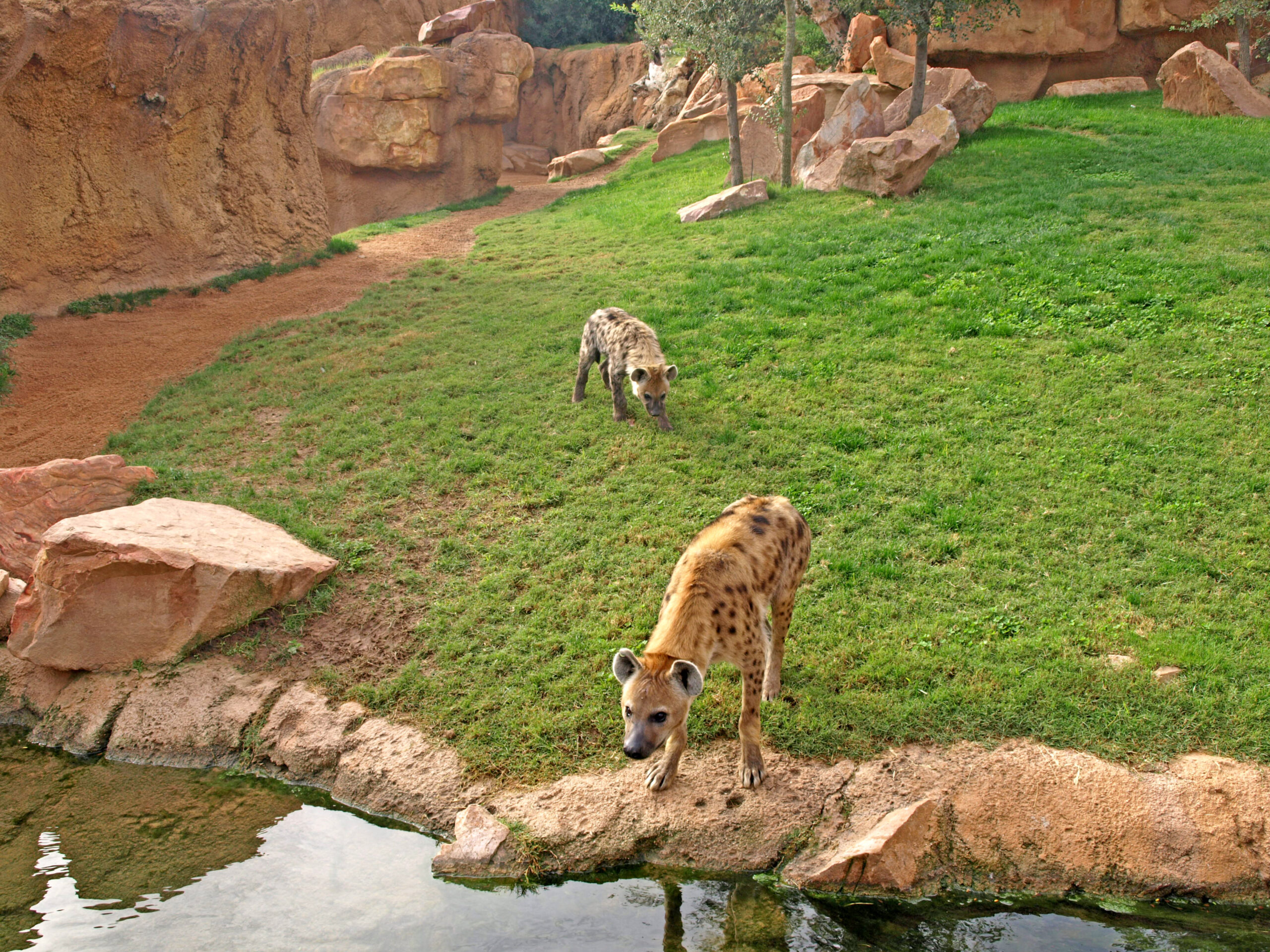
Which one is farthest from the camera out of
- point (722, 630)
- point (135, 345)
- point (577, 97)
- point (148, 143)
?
point (577, 97)

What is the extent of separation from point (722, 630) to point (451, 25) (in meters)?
24.4

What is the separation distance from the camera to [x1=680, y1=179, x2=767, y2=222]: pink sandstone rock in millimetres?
16016

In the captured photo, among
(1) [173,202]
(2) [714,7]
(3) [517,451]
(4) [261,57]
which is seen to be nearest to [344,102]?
(4) [261,57]

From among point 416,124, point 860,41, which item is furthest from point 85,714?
point 860,41

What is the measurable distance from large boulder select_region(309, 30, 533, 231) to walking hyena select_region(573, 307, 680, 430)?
14708 mm

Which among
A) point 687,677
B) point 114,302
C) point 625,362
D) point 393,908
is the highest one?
point 114,302

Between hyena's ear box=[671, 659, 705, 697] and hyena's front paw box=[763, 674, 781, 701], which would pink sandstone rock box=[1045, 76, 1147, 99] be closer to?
hyena's front paw box=[763, 674, 781, 701]

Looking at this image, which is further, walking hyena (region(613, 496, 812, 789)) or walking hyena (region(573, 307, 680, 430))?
walking hyena (region(573, 307, 680, 430))

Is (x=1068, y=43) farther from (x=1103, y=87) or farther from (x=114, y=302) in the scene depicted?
(x=114, y=302)

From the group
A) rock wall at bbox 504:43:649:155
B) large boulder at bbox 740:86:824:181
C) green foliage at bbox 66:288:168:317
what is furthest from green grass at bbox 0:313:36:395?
rock wall at bbox 504:43:649:155

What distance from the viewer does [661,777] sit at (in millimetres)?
4824

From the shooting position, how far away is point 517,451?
8734mm

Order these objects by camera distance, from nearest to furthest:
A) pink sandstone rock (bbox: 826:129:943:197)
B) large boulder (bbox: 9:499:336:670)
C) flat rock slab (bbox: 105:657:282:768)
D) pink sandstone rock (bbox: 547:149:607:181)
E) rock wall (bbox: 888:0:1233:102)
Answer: flat rock slab (bbox: 105:657:282:768)
large boulder (bbox: 9:499:336:670)
pink sandstone rock (bbox: 826:129:943:197)
rock wall (bbox: 888:0:1233:102)
pink sandstone rock (bbox: 547:149:607:181)

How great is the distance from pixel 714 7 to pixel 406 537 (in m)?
14.3
